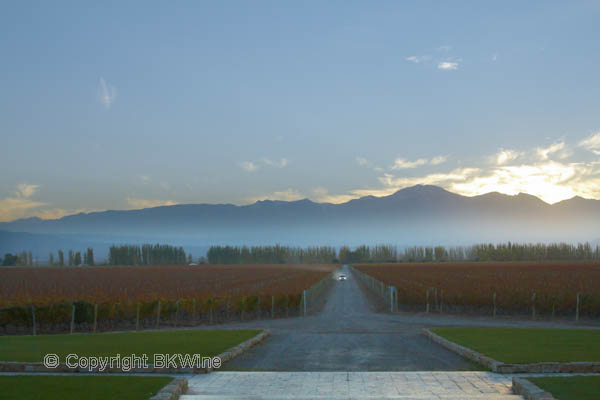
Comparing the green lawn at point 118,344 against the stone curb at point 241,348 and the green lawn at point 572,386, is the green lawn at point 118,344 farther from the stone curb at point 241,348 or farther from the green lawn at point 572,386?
the green lawn at point 572,386

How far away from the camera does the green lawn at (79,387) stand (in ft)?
32.7

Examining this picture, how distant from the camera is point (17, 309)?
87.8 feet

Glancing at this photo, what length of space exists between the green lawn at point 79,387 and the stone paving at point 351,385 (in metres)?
0.83

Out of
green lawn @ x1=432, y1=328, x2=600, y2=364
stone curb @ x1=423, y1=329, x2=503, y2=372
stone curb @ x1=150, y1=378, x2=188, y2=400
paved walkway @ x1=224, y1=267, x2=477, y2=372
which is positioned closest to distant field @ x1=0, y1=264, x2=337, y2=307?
paved walkway @ x1=224, y1=267, x2=477, y2=372

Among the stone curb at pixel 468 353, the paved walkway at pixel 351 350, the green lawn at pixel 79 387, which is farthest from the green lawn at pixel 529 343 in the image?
the green lawn at pixel 79 387

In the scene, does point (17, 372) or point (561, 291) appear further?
point (561, 291)

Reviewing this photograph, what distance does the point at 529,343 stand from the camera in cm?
1647

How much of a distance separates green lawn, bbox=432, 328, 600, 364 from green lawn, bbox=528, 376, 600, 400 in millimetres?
1843

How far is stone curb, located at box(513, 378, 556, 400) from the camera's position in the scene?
9.72 meters

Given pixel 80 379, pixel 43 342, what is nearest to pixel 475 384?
pixel 80 379

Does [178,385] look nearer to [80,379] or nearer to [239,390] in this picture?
[239,390]

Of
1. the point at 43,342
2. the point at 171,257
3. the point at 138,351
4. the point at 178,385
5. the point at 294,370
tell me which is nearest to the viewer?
the point at 178,385

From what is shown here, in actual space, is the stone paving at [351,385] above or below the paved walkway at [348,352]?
above

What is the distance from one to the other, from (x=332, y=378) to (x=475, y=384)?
9.29ft
